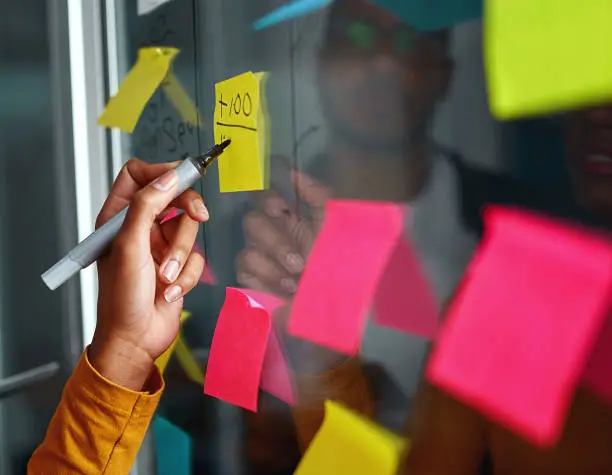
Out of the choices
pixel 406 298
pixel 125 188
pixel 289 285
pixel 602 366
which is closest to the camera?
pixel 602 366

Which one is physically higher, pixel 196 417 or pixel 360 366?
pixel 360 366

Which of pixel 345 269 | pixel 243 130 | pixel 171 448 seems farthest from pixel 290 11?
pixel 171 448

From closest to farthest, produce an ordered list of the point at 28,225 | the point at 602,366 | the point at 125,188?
the point at 602,366, the point at 125,188, the point at 28,225

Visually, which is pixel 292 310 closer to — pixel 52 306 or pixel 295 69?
pixel 295 69

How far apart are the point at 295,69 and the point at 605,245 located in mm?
275

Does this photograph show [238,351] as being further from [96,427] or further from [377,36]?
[377,36]

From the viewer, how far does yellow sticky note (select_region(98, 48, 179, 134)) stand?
2.19ft

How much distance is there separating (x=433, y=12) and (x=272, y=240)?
0.77 ft

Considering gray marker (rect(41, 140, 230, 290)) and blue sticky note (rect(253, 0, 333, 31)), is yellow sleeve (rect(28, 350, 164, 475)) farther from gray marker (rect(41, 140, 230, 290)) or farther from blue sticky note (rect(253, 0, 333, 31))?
blue sticky note (rect(253, 0, 333, 31))

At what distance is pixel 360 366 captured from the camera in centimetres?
43

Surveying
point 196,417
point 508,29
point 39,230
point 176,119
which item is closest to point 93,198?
point 39,230

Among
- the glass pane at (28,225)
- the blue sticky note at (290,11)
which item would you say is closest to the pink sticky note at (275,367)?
the blue sticky note at (290,11)

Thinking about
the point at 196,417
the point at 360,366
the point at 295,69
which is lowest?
the point at 196,417

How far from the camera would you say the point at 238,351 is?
0.56 meters
